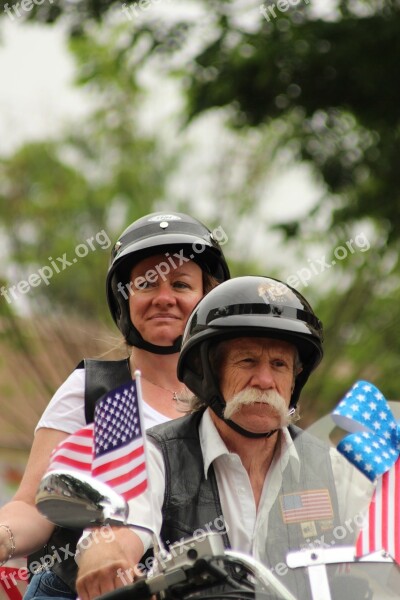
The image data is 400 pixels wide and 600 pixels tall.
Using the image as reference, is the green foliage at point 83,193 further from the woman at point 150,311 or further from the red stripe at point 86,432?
the red stripe at point 86,432

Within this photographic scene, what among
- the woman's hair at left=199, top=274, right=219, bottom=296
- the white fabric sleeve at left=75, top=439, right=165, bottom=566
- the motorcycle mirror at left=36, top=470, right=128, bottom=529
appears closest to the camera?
the motorcycle mirror at left=36, top=470, right=128, bottom=529

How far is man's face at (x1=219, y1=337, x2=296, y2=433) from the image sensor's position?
3.82 meters

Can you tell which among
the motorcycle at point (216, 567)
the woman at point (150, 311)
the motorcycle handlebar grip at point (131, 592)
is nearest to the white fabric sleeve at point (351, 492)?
the motorcycle at point (216, 567)

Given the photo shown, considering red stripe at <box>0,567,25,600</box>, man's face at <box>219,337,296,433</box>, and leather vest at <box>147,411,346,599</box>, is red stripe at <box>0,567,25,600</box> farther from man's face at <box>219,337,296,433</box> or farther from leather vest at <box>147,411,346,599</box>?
man's face at <box>219,337,296,433</box>

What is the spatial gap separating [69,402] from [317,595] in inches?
75.5

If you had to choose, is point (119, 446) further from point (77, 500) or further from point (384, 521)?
point (384, 521)

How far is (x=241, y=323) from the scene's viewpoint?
3.82 m

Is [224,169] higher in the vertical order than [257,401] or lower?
higher

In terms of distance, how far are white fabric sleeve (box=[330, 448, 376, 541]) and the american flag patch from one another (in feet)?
0.14

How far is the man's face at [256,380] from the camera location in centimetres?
382

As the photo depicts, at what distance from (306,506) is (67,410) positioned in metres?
1.63

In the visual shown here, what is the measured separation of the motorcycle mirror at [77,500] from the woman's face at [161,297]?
2.05 metres

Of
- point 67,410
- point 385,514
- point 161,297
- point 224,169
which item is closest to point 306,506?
point 385,514

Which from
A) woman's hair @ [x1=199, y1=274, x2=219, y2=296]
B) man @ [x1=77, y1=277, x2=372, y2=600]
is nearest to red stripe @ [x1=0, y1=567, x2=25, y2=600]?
man @ [x1=77, y1=277, x2=372, y2=600]
